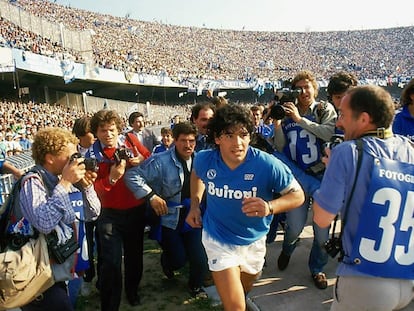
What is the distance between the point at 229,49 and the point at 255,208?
56.5 m

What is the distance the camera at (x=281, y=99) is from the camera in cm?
366

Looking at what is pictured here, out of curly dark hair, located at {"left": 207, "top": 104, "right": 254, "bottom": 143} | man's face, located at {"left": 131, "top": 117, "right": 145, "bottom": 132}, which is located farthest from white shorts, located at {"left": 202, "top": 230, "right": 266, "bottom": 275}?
man's face, located at {"left": 131, "top": 117, "right": 145, "bottom": 132}

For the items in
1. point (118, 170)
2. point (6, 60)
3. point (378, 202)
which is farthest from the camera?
point (6, 60)

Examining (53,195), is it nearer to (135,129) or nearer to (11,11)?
(135,129)

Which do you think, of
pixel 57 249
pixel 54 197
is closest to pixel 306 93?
pixel 54 197

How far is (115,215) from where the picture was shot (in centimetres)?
359

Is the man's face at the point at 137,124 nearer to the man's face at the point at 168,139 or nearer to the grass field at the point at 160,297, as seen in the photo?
the man's face at the point at 168,139

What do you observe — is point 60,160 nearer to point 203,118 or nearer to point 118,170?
point 118,170

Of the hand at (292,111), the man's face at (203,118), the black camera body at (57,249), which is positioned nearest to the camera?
the black camera body at (57,249)

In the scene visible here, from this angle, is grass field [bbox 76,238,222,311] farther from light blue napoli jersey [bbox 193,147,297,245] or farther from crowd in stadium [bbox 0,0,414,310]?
crowd in stadium [bbox 0,0,414,310]

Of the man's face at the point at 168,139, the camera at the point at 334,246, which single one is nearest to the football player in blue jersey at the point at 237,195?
the camera at the point at 334,246

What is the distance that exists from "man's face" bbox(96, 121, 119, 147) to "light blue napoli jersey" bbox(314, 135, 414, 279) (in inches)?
87.1

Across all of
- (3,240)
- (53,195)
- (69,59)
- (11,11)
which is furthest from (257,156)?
(11,11)

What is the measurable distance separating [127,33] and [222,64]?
13049mm
